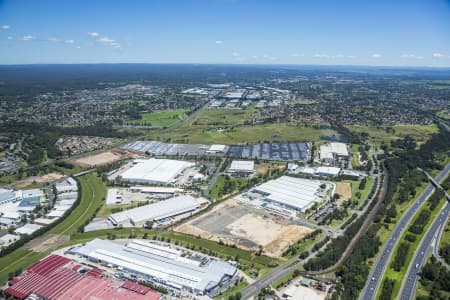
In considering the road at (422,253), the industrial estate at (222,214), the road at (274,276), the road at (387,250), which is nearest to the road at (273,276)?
the road at (274,276)

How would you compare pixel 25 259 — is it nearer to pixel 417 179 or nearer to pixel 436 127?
pixel 417 179

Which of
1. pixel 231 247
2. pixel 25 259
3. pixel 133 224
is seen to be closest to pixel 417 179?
pixel 231 247

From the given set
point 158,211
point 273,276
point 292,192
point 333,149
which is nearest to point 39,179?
point 158,211

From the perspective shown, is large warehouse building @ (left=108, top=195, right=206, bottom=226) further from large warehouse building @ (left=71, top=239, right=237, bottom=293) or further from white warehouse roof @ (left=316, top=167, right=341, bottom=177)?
white warehouse roof @ (left=316, top=167, right=341, bottom=177)

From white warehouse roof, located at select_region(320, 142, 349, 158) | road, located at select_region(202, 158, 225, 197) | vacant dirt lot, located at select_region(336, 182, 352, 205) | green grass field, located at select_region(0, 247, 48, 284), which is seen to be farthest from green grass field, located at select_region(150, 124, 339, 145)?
green grass field, located at select_region(0, 247, 48, 284)

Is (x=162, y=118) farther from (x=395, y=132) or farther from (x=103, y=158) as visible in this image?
(x=395, y=132)

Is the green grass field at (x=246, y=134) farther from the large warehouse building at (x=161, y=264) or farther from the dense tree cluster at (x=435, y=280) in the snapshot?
the dense tree cluster at (x=435, y=280)
